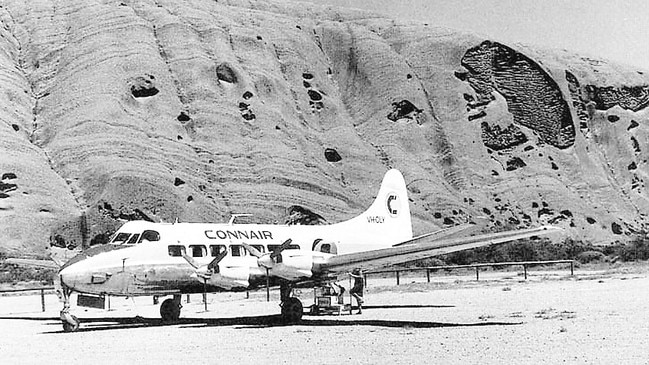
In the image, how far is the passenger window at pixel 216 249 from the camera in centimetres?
2467

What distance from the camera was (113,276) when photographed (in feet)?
74.6

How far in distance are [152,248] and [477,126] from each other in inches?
3105

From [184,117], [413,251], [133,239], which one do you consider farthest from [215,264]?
[184,117]

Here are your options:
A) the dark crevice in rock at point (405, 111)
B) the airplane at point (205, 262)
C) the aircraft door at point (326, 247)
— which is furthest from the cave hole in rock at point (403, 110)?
the airplane at point (205, 262)

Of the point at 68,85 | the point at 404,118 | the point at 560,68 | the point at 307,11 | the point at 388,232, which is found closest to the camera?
the point at 388,232

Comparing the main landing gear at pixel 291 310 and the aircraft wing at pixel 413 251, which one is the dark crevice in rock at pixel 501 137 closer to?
the aircraft wing at pixel 413 251

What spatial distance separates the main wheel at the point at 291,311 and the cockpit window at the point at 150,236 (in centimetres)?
419

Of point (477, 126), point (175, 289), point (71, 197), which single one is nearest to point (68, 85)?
point (71, 197)

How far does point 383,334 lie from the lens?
62.0 ft

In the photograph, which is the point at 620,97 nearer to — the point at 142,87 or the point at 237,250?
the point at 142,87

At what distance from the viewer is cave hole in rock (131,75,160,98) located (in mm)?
86500

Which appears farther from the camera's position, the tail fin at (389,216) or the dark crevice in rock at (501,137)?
the dark crevice in rock at (501,137)

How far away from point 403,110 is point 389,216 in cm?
6629

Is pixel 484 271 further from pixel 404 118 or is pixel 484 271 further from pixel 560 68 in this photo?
pixel 560 68
